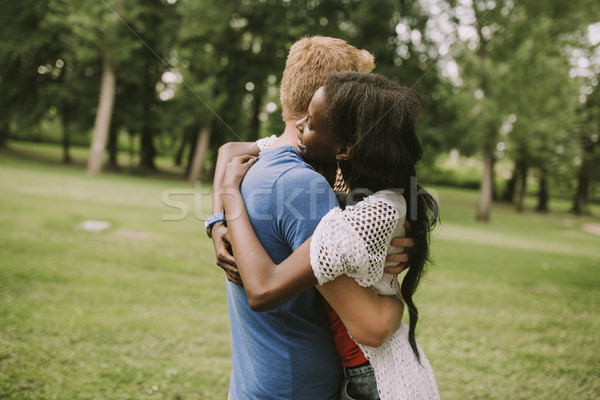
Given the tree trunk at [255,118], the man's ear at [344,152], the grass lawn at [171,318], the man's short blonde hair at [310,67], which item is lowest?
the grass lawn at [171,318]

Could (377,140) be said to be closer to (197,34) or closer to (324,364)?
(324,364)

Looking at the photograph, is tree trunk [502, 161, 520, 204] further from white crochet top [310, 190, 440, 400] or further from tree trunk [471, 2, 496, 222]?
white crochet top [310, 190, 440, 400]

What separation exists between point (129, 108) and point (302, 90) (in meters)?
29.9

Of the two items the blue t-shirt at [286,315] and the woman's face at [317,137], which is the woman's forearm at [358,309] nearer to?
the blue t-shirt at [286,315]

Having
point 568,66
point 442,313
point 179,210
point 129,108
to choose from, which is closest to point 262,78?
point 129,108

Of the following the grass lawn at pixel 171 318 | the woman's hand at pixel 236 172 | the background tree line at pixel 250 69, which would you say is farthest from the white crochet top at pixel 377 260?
the background tree line at pixel 250 69

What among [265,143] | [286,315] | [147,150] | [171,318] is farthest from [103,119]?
[286,315]

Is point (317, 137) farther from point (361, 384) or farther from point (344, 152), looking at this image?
point (361, 384)

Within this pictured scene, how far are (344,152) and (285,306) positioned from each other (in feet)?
1.92

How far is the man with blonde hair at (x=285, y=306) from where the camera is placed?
1.36 meters

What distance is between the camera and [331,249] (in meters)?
1.27

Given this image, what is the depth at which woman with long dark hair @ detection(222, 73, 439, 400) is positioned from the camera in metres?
1.32

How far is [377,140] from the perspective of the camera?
138cm

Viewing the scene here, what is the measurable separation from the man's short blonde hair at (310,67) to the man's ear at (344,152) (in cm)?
36
